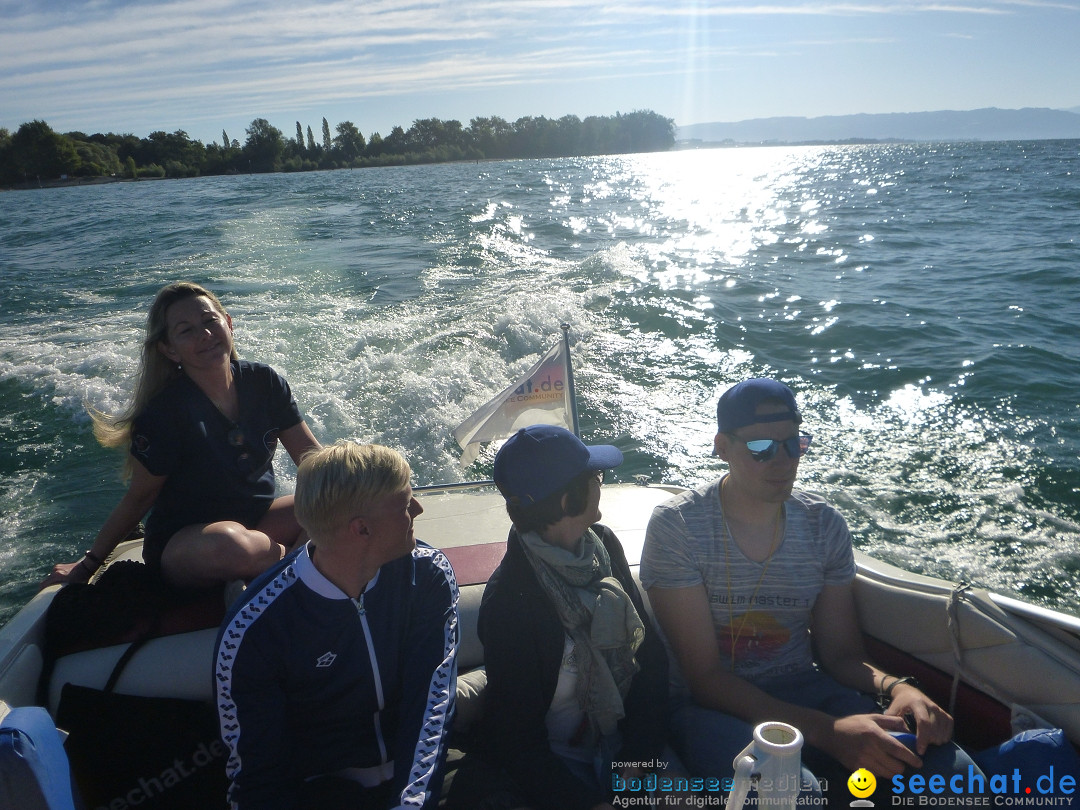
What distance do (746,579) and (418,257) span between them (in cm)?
1116

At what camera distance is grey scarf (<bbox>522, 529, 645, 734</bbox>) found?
1.80m

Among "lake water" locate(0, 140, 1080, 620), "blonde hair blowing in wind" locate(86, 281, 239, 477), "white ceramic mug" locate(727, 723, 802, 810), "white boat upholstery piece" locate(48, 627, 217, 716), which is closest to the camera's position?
"white ceramic mug" locate(727, 723, 802, 810)

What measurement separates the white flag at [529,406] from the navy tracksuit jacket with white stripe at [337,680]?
1.72 meters

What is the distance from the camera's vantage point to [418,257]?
1255 cm

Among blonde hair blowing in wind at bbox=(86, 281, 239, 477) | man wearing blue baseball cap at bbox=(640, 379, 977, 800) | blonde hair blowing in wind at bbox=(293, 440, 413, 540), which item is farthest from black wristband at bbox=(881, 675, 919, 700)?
blonde hair blowing in wind at bbox=(86, 281, 239, 477)

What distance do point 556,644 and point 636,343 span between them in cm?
719

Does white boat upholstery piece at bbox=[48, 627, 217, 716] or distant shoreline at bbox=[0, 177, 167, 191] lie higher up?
distant shoreline at bbox=[0, 177, 167, 191]

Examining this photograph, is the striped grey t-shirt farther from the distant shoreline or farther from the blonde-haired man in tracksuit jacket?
the distant shoreline

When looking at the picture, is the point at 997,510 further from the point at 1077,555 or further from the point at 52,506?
the point at 52,506

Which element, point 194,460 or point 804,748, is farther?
point 194,460

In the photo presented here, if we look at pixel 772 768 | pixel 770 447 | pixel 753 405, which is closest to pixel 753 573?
pixel 770 447

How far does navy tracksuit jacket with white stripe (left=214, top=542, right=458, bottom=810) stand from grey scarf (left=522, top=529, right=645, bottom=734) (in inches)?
9.8

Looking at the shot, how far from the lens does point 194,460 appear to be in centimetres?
250

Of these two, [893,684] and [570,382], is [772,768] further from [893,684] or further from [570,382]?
[570,382]
